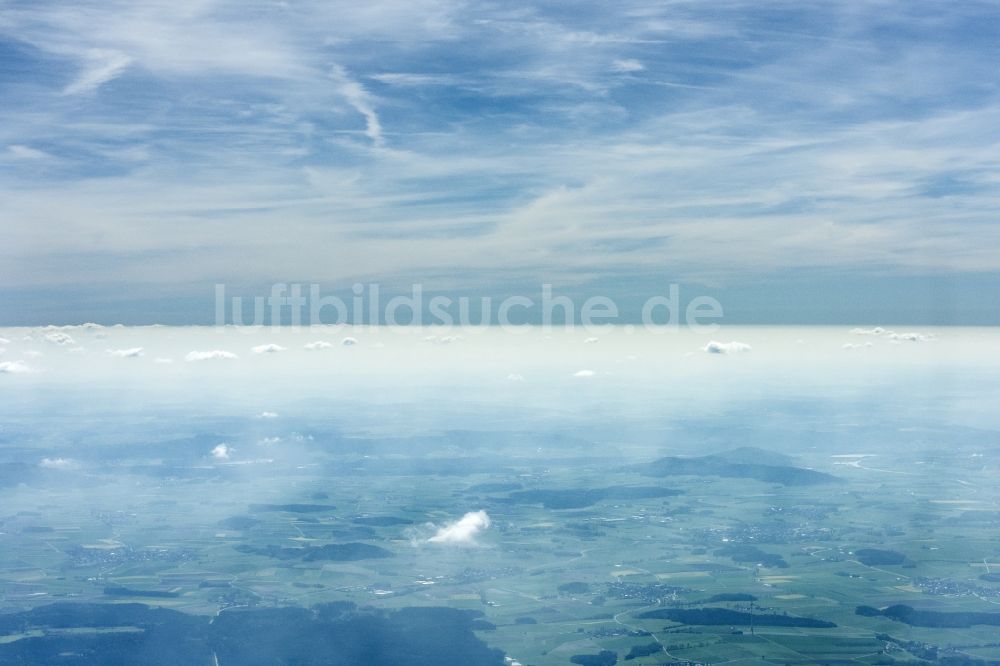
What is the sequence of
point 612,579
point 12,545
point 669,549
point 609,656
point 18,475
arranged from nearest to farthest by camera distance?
point 609,656 < point 612,579 < point 669,549 < point 12,545 < point 18,475

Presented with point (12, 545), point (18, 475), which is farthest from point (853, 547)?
point (18, 475)

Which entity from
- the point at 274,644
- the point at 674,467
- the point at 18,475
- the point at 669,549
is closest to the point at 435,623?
the point at 274,644

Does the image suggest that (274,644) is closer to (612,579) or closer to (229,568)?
(229,568)

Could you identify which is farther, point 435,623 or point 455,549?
point 455,549

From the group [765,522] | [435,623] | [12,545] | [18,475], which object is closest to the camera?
[435,623]

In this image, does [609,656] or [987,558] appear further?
[987,558]

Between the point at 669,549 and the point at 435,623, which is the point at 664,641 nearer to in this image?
the point at 435,623

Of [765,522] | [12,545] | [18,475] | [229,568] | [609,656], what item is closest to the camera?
[609,656]

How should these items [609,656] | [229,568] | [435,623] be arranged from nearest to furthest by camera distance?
[609,656] → [435,623] → [229,568]
